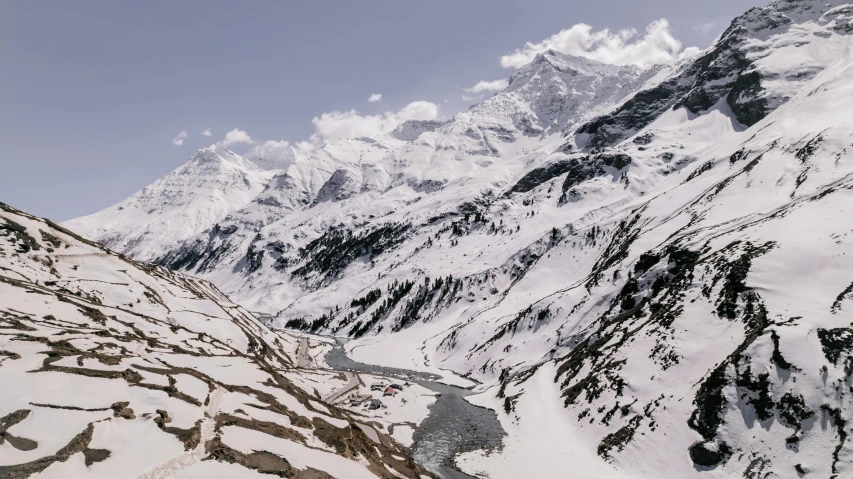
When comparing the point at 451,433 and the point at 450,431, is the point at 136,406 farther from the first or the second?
the point at 450,431

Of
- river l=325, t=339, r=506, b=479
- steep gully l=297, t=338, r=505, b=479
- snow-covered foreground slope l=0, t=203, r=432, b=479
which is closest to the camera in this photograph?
snow-covered foreground slope l=0, t=203, r=432, b=479

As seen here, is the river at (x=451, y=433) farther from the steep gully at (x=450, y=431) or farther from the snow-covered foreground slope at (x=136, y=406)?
the snow-covered foreground slope at (x=136, y=406)

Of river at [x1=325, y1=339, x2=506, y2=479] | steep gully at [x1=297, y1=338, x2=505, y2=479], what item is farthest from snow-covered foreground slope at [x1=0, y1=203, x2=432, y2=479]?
steep gully at [x1=297, y1=338, x2=505, y2=479]

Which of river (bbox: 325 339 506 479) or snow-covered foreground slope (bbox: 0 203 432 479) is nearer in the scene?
snow-covered foreground slope (bbox: 0 203 432 479)

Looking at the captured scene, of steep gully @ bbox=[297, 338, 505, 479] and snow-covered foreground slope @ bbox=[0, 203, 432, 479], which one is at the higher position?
snow-covered foreground slope @ bbox=[0, 203, 432, 479]

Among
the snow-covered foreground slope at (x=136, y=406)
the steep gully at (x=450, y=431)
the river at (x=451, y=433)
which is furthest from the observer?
the steep gully at (x=450, y=431)

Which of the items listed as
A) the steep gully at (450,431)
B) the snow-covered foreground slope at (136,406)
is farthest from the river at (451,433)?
the snow-covered foreground slope at (136,406)

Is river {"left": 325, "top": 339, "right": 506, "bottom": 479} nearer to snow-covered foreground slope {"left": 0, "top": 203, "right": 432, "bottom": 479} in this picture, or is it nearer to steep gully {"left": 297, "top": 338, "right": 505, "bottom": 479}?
steep gully {"left": 297, "top": 338, "right": 505, "bottom": 479}
